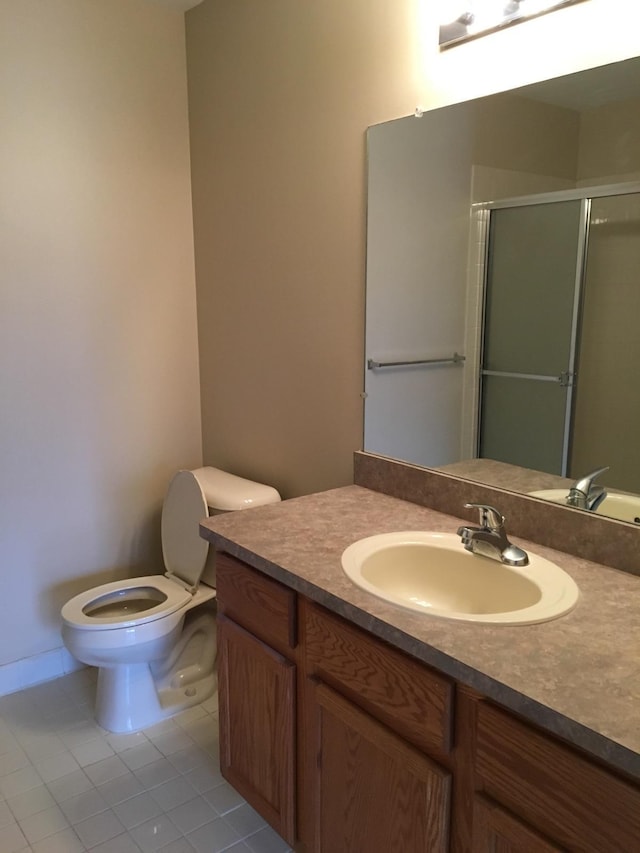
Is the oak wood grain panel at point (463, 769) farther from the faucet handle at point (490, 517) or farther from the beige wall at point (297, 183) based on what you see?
the beige wall at point (297, 183)

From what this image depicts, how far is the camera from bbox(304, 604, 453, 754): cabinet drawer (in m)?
1.14

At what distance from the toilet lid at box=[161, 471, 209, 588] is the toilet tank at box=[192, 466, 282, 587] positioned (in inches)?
1.4

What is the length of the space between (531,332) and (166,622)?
4.86ft

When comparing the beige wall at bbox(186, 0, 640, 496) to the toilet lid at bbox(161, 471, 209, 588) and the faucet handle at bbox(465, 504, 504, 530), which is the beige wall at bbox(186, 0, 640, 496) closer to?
the toilet lid at bbox(161, 471, 209, 588)

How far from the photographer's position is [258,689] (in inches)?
64.1

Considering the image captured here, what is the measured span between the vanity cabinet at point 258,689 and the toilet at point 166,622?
20.6 inches

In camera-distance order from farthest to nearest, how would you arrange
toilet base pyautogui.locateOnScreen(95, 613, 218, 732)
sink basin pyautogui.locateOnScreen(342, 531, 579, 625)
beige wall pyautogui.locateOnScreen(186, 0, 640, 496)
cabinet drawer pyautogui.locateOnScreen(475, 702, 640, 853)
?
toilet base pyautogui.locateOnScreen(95, 613, 218, 732) → beige wall pyautogui.locateOnScreen(186, 0, 640, 496) → sink basin pyautogui.locateOnScreen(342, 531, 579, 625) → cabinet drawer pyautogui.locateOnScreen(475, 702, 640, 853)

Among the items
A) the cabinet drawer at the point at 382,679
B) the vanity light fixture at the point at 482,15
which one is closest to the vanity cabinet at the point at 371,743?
the cabinet drawer at the point at 382,679

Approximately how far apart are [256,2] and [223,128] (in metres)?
0.42

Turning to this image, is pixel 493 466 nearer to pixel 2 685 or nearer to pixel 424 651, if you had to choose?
pixel 424 651

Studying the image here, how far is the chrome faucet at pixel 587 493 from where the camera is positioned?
148cm

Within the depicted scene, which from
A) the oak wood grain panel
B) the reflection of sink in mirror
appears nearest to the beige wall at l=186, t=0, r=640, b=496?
the reflection of sink in mirror

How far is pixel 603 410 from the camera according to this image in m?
1.46

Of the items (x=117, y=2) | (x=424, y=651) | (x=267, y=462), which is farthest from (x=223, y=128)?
(x=424, y=651)
